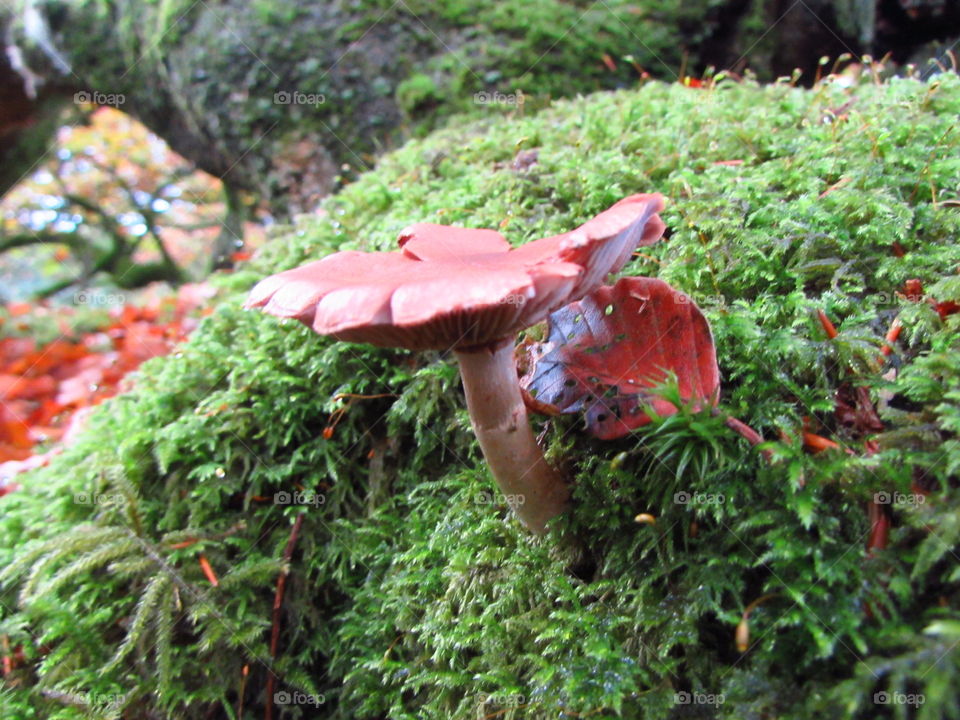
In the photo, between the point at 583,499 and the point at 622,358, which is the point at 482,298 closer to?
the point at 622,358

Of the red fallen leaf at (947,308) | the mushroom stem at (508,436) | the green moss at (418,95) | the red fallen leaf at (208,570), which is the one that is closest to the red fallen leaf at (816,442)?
the red fallen leaf at (947,308)

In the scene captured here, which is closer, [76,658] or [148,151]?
[76,658]

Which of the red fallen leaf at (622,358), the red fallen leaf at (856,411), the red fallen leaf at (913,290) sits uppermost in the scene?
the red fallen leaf at (622,358)

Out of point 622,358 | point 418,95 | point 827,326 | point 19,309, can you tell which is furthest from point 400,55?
point 19,309

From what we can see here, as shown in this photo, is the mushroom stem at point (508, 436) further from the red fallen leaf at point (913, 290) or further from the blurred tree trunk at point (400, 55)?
the blurred tree trunk at point (400, 55)

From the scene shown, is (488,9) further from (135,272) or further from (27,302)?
(27,302)

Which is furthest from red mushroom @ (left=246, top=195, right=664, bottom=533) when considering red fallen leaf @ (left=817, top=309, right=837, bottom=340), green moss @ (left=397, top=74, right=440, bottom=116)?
green moss @ (left=397, top=74, right=440, bottom=116)

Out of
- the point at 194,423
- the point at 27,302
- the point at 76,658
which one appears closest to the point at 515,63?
the point at 194,423
